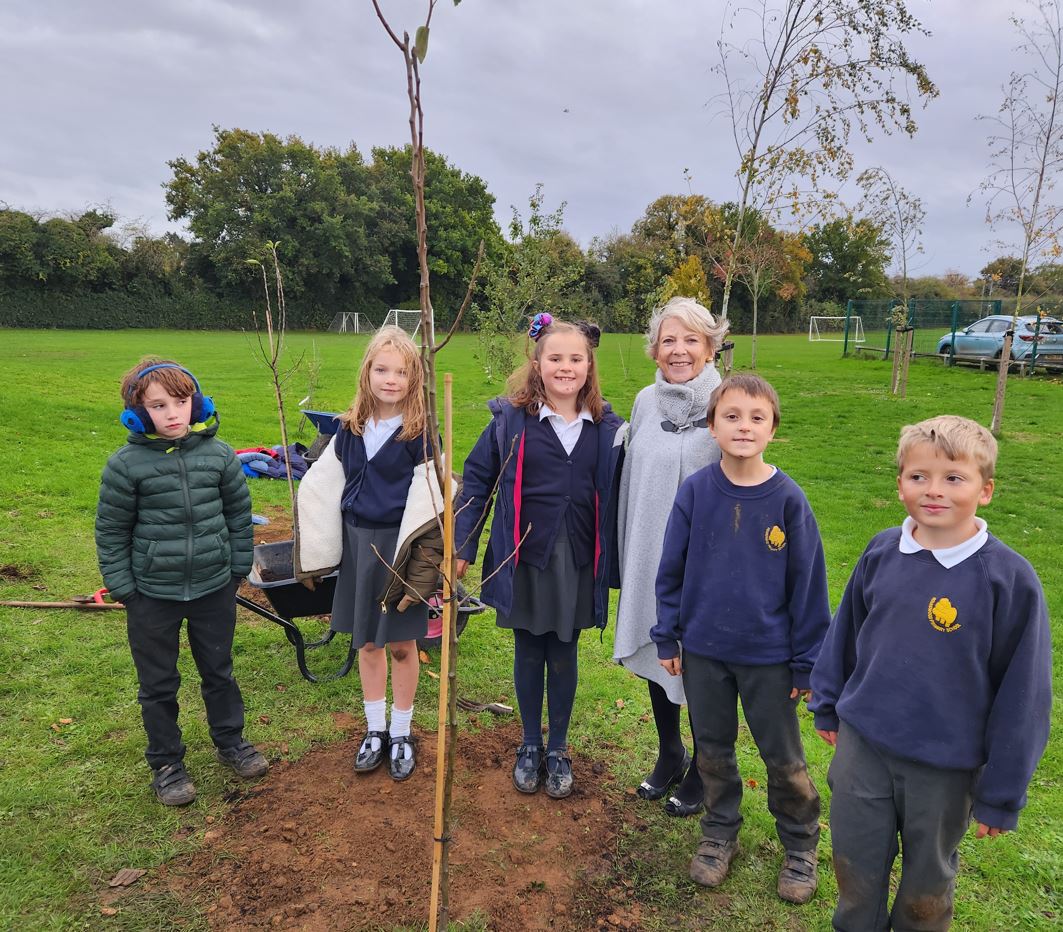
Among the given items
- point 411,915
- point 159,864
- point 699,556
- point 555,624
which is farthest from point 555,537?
point 159,864

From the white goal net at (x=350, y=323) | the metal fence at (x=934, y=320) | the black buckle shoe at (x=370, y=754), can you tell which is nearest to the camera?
the black buckle shoe at (x=370, y=754)

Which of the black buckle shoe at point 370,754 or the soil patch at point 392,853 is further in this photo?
the black buckle shoe at point 370,754

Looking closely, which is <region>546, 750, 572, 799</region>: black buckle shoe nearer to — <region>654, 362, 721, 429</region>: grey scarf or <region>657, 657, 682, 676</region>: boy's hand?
<region>657, 657, 682, 676</region>: boy's hand

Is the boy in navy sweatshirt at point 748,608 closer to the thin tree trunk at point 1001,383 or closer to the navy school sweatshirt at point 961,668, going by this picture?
the navy school sweatshirt at point 961,668

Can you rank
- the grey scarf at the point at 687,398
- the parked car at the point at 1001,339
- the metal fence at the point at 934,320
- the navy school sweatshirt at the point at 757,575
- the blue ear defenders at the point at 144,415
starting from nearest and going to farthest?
the navy school sweatshirt at the point at 757,575 → the grey scarf at the point at 687,398 → the blue ear defenders at the point at 144,415 → the parked car at the point at 1001,339 → the metal fence at the point at 934,320

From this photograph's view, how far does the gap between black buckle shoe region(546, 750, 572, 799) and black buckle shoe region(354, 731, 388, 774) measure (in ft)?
2.32

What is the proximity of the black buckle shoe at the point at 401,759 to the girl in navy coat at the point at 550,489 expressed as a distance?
2.46ft

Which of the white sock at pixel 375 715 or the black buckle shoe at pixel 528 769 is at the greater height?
the white sock at pixel 375 715

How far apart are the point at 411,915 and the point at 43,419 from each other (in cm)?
932

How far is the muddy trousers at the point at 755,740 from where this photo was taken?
2.30 metres

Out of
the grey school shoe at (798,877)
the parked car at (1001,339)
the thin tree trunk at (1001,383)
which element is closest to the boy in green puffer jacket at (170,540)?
the grey school shoe at (798,877)

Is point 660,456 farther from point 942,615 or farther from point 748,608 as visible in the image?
point 942,615

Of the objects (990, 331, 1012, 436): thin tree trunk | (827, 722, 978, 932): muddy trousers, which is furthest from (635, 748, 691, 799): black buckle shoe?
(990, 331, 1012, 436): thin tree trunk

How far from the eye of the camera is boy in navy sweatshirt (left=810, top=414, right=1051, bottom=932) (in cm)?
167
